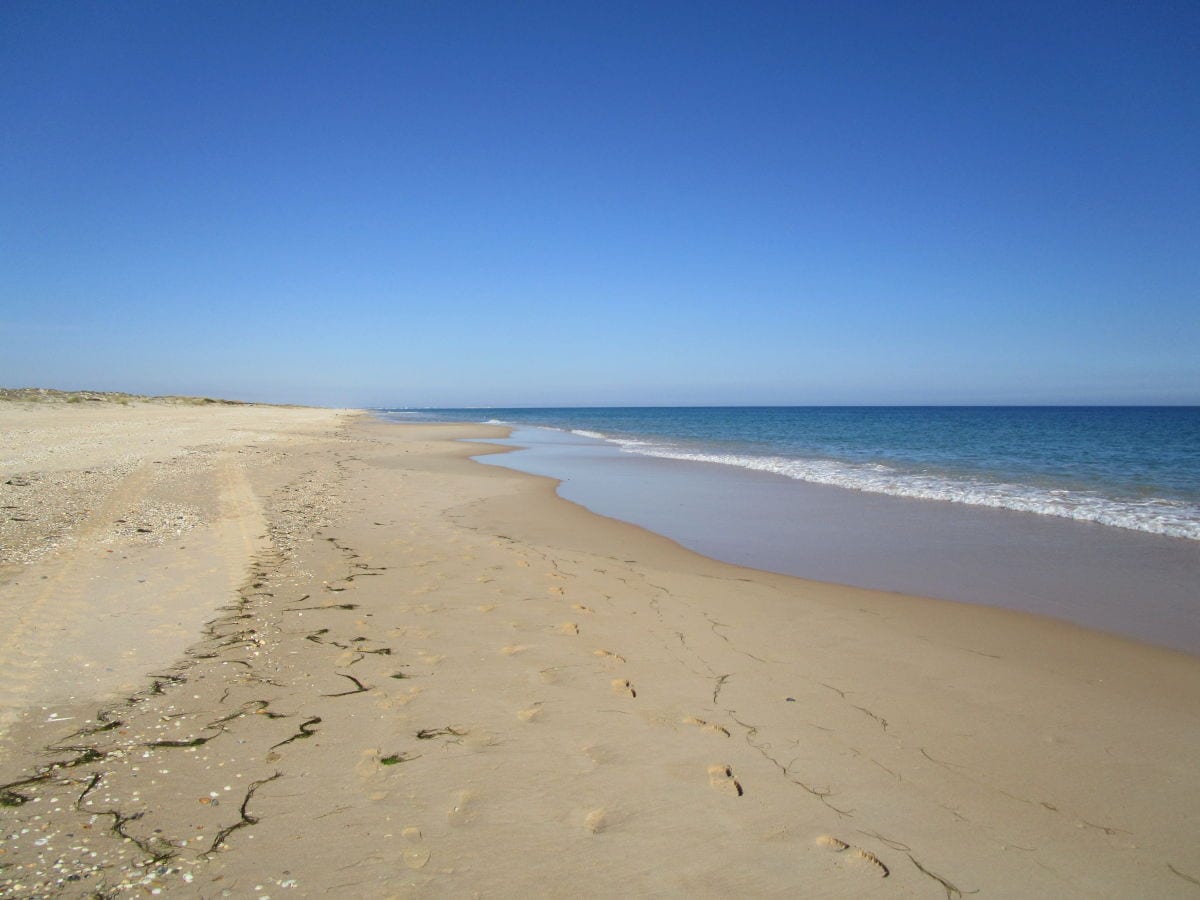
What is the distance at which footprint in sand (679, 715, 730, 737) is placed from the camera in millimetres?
3666

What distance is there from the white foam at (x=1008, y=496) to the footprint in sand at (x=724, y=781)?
10474mm

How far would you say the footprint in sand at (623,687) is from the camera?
4145 mm

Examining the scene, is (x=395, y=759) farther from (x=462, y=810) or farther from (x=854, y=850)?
(x=854, y=850)

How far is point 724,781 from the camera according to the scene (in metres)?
3.17

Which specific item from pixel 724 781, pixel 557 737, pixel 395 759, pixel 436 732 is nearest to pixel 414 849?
pixel 395 759

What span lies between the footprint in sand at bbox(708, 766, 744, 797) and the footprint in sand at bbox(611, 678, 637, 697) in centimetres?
93

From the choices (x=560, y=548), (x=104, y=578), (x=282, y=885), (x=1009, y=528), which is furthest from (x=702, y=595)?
(x=1009, y=528)

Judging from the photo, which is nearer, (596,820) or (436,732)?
(596,820)

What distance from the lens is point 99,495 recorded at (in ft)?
33.7

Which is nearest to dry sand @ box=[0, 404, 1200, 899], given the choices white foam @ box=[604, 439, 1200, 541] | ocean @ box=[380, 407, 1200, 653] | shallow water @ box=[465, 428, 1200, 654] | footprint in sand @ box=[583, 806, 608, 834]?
footprint in sand @ box=[583, 806, 608, 834]

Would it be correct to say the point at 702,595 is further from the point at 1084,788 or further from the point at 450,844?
the point at 450,844

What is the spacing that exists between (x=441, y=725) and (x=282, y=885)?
4.12 feet

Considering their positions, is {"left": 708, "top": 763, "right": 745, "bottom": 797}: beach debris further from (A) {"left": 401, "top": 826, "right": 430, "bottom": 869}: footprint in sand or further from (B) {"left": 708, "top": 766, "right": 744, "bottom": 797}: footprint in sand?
(A) {"left": 401, "top": 826, "right": 430, "bottom": 869}: footprint in sand

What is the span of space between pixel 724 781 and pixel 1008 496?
520 inches
